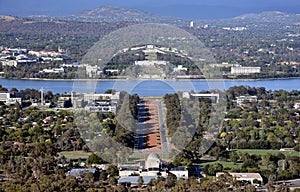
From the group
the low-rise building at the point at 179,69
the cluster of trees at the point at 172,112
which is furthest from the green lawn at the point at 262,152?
the low-rise building at the point at 179,69

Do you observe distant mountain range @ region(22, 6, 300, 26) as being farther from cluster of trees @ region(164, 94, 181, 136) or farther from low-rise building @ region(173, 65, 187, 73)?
cluster of trees @ region(164, 94, 181, 136)

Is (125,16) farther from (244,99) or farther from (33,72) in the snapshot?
(244,99)

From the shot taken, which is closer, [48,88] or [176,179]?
[176,179]

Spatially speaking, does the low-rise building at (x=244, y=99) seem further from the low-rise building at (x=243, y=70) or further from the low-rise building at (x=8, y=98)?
the low-rise building at (x=243, y=70)

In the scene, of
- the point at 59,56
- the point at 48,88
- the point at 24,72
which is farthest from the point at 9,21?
the point at 48,88

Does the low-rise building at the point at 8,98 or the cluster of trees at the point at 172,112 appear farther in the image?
the low-rise building at the point at 8,98

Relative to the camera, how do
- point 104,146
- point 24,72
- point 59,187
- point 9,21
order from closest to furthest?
point 59,187 → point 104,146 → point 24,72 → point 9,21

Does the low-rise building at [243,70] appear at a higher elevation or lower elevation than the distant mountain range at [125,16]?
lower

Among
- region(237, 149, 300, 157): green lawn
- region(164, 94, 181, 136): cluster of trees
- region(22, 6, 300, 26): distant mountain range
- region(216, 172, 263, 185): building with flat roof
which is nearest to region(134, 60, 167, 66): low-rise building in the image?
region(164, 94, 181, 136): cluster of trees

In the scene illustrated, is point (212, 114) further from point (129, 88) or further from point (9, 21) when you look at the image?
point (9, 21)
